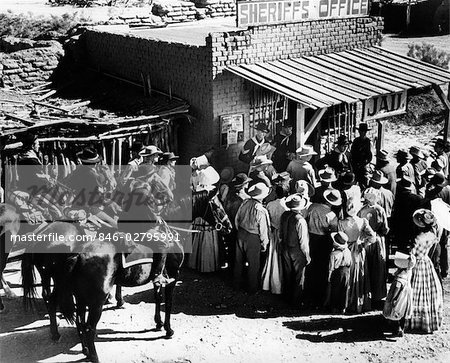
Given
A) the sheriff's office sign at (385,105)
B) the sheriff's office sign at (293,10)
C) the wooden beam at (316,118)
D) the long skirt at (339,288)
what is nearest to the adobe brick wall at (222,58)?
the sheriff's office sign at (293,10)

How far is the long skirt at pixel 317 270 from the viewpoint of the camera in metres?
8.61

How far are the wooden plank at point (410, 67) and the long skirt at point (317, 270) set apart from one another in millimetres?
4999

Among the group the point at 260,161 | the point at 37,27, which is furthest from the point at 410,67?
the point at 37,27

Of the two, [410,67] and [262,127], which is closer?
[262,127]

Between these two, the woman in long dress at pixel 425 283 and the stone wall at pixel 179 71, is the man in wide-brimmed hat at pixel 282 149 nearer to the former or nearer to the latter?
the stone wall at pixel 179 71

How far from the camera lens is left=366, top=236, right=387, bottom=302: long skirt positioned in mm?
8500

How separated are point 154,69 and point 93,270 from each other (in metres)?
6.71

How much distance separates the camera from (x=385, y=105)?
11953mm

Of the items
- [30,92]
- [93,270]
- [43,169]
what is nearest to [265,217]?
[93,270]

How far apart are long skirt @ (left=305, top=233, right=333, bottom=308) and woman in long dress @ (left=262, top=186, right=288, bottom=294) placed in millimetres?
A: 436

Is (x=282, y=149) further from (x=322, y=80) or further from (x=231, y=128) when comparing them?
(x=322, y=80)

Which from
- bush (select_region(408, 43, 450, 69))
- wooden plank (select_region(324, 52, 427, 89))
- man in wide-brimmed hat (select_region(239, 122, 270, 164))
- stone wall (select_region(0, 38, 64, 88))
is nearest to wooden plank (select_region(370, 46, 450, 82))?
wooden plank (select_region(324, 52, 427, 89))

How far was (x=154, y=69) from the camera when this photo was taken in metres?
12.7

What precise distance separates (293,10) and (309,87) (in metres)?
2.03
